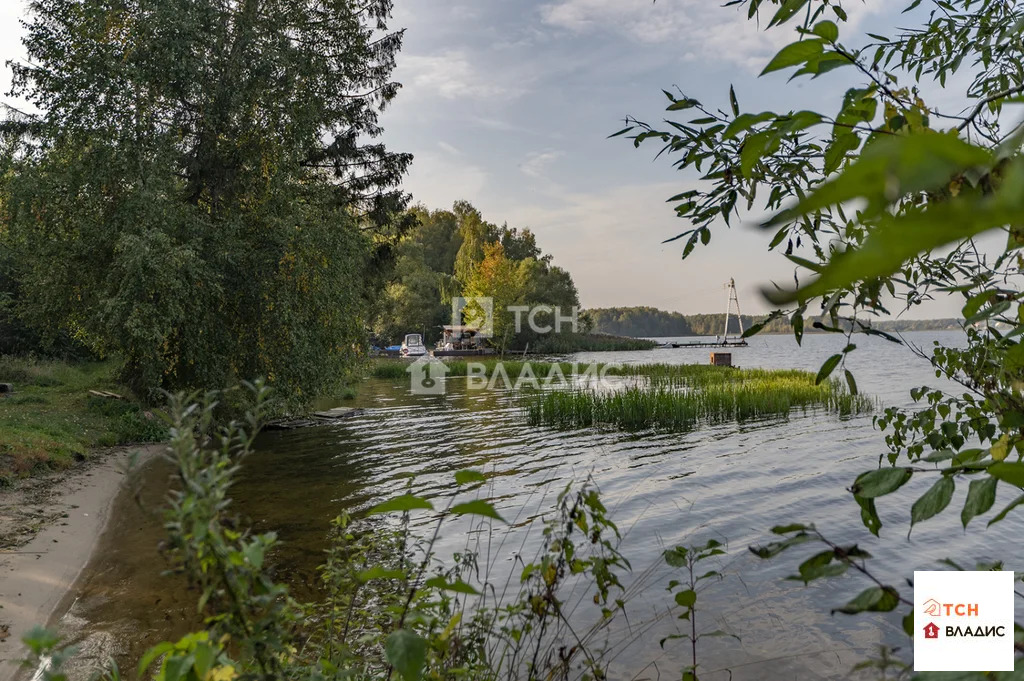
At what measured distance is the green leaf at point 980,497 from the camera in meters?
0.96

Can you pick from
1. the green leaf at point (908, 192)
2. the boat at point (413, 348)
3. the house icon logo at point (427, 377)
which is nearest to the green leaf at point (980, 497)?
the green leaf at point (908, 192)

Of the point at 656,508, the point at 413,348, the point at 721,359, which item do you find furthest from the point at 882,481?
the point at 413,348

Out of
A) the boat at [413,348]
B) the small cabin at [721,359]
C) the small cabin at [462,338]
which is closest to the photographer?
the small cabin at [721,359]

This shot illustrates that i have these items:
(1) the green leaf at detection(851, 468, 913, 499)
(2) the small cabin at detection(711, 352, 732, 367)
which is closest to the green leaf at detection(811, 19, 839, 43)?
(1) the green leaf at detection(851, 468, 913, 499)

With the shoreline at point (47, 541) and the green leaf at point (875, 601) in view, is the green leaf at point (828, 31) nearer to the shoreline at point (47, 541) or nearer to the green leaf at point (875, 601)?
the green leaf at point (875, 601)

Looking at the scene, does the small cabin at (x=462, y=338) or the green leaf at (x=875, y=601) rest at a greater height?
the small cabin at (x=462, y=338)

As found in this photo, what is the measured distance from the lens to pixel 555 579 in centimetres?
261

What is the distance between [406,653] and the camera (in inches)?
51.9

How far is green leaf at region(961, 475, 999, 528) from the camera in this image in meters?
0.96

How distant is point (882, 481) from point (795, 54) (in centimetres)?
Answer: 63

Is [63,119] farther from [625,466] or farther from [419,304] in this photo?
[419,304]

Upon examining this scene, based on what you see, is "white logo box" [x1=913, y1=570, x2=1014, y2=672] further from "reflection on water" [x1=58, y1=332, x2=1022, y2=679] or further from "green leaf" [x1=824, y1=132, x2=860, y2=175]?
"green leaf" [x1=824, y1=132, x2=860, y2=175]

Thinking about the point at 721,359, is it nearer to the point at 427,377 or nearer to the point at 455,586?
the point at 427,377

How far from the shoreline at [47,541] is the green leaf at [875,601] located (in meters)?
4.28
